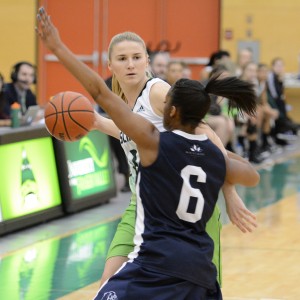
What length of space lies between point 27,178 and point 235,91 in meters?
6.09

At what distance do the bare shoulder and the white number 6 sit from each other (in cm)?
93

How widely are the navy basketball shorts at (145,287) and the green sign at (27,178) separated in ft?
18.5

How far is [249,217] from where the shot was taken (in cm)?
471

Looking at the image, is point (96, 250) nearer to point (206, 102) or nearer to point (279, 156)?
point (206, 102)

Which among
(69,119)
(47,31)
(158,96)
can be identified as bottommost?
(69,119)

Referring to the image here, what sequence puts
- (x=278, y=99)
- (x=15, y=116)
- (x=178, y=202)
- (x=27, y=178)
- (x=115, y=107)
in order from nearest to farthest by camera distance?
(x=115, y=107) < (x=178, y=202) < (x=27, y=178) < (x=15, y=116) < (x=278, y=99)

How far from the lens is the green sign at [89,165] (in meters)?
11.5

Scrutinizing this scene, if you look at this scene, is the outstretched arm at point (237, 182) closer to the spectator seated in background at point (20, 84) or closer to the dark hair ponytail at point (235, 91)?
the dark hair ponytail at point (235, 91)

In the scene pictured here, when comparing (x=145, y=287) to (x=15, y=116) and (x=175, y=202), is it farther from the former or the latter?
(x=15, y=116)

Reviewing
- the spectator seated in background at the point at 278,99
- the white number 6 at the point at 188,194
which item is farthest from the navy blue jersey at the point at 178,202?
the spectator seated in background at the point at 278,99

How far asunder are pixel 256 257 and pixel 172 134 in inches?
195

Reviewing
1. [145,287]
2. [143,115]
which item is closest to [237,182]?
[145,287]

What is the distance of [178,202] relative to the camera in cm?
440

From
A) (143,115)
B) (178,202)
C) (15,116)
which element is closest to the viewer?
(178,202)
